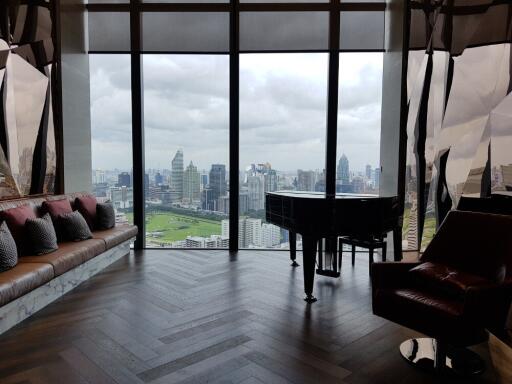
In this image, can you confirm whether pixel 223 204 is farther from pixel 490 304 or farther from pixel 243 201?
pixel 490 304

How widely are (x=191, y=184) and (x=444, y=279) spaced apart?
392 cm

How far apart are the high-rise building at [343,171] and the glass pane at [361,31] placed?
157 centimetres

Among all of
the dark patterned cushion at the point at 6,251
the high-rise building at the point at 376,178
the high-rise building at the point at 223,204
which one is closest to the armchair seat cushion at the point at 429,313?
the dark patterned cushion at the point at 6,251

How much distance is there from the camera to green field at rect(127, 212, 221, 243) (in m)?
5.68

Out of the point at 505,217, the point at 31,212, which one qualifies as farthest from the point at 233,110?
the point at 505,217

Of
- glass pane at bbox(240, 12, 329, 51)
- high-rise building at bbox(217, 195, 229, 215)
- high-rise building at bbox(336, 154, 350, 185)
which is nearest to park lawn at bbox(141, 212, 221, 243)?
high-rise building at bbox(217, 195, 229, 215)

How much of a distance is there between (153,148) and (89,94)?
1.24 metres

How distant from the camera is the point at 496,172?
3039 mm

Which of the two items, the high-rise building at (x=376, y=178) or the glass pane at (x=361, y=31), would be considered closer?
the glass pane at (x=361, y=31)

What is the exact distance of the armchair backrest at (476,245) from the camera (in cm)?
244

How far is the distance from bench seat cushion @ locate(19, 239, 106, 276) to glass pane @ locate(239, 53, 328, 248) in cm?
239

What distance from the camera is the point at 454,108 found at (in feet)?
11.5

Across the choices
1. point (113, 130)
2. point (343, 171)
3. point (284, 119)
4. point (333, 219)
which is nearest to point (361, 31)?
point (284, 119)

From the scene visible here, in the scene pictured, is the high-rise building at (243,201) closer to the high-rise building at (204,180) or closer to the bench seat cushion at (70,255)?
the high-rise building at (204,180)
